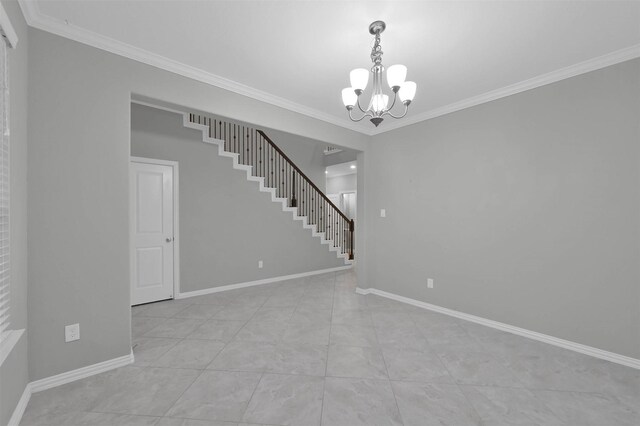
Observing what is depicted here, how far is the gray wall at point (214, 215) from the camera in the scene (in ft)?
13.3

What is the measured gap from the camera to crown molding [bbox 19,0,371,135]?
6.50 ft

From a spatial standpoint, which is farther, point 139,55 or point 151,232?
point 151,232

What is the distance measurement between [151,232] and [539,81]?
5.03m

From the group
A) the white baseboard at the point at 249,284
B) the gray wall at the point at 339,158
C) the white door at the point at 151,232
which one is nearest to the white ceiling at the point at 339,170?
the gray wall at the point at 339,158

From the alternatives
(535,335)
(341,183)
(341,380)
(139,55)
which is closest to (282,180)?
(341,183)

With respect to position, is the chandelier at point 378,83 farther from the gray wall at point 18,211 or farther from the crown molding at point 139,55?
the gray wall at point 18,211

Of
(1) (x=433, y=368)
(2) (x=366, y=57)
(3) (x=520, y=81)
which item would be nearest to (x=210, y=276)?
(1) (x=433, y=368)

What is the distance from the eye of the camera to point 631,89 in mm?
2359

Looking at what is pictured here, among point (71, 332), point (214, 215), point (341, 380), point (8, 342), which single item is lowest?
point (341, 380)

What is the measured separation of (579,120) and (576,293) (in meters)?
1.62

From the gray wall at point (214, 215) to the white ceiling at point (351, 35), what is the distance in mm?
1769

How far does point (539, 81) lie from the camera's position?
281 centimetres

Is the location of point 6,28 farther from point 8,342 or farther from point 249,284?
point 249,284

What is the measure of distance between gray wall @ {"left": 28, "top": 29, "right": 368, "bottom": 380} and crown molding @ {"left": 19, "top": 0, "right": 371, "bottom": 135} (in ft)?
0.16
